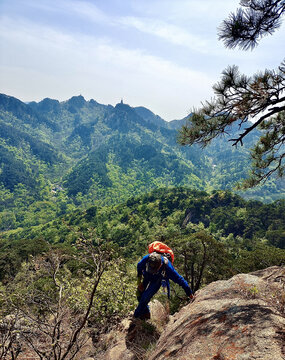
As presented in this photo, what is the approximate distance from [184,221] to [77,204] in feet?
399

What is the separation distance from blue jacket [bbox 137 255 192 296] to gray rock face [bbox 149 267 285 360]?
1.18 m

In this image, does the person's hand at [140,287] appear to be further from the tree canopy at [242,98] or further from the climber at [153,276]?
the tree canopy at [242,98]

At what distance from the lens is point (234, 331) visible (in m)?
2.82

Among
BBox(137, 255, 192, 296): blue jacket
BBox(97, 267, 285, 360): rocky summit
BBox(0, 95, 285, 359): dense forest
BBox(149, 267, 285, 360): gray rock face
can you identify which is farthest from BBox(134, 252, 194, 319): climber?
BBox(149, 267, 285, 360): gray rock face

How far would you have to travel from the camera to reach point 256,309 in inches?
122

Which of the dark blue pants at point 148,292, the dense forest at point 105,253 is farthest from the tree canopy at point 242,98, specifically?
the dark blue pants at point 148,292

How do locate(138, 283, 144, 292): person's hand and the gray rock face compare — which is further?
locate(138, 283, 144, 292): person's hand

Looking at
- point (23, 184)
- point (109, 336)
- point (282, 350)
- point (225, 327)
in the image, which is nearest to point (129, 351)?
point (109, 336)

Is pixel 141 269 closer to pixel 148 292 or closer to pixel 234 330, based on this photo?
pixel 148 292

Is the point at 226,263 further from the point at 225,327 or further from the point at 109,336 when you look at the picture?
the point at 225,327

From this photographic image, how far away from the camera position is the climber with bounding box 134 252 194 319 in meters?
5.23

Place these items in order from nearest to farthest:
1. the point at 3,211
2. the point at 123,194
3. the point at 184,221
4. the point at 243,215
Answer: the point at 243,215 → the point at 184,221 → the point at 3,211 → the point at 123,194

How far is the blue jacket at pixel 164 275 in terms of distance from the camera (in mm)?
5262

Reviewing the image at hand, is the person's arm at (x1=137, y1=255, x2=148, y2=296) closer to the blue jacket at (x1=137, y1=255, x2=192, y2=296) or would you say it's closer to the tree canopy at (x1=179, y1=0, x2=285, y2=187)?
the blue jacket at (x1=137, y1=255, x2=192, y2=296)
